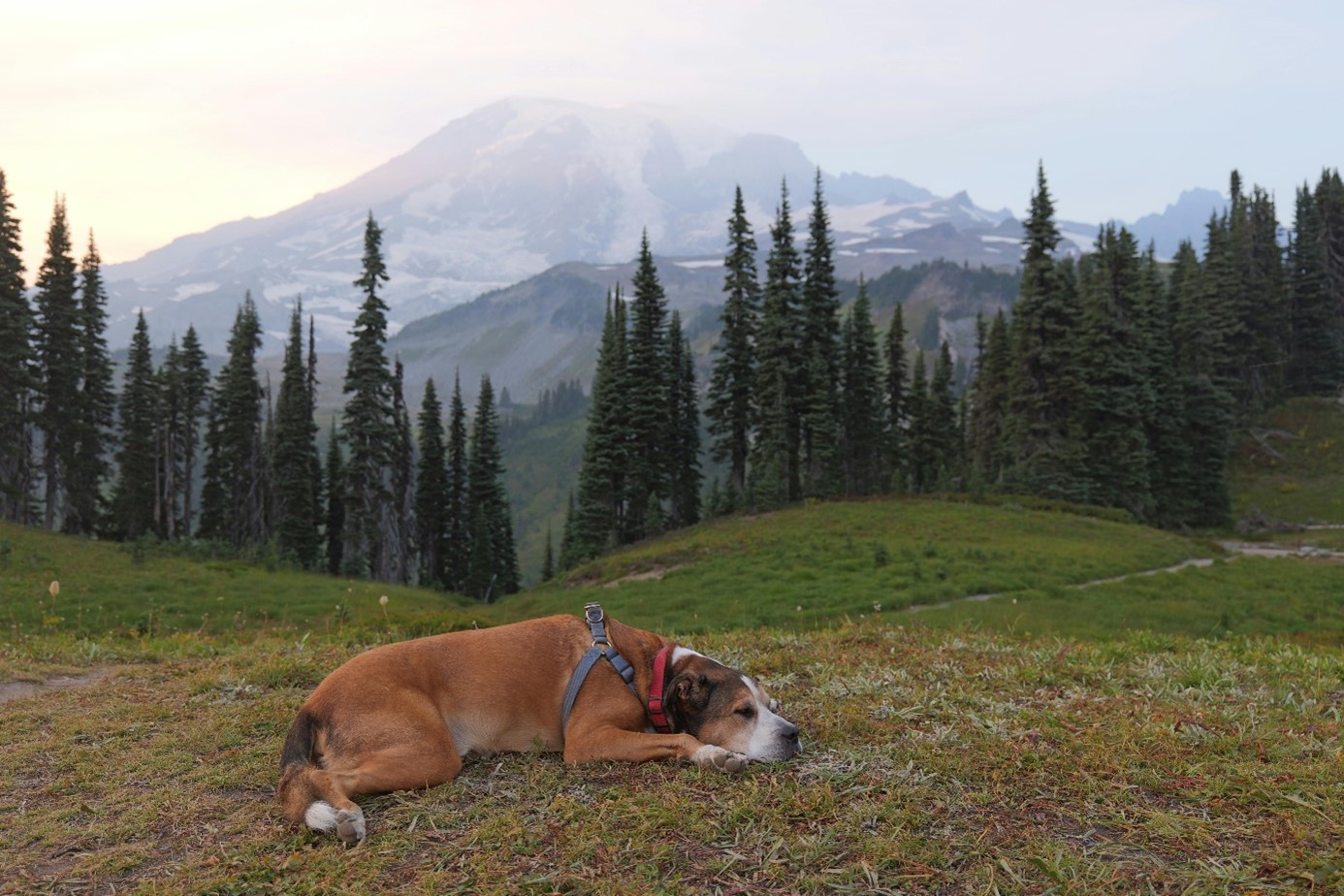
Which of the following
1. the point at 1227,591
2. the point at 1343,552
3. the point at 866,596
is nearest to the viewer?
the point at 866,596

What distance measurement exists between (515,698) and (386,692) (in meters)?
0.86

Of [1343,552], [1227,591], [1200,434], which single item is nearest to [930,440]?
[1200,434]

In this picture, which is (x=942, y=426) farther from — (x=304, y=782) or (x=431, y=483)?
(x=304, y=782)

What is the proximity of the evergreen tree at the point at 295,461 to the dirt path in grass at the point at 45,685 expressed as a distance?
5285 centimetres

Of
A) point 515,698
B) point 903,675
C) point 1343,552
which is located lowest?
point 1343,552

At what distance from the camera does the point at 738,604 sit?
22.9 metres

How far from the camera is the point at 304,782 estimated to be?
177 inches

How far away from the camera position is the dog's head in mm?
5133

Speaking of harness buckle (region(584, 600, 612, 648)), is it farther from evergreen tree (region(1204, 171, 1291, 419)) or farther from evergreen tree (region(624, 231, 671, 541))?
evergreen tree (region(1204, 171, 1291, 419))

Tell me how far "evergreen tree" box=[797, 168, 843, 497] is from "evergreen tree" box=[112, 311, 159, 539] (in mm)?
47912

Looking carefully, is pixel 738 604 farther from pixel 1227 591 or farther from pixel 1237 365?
pixel 1237 365

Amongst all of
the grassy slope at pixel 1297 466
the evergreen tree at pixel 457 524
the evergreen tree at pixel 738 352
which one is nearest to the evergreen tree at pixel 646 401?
the evergreen tree at pixel 738 352

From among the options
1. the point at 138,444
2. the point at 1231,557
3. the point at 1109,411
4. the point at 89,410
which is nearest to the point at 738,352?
the point at 1109,411

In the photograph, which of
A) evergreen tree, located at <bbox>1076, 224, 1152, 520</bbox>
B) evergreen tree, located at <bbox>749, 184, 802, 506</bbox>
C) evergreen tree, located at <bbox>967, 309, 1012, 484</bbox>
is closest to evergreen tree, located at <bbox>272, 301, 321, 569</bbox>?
evergreen tree, located at <bbox>749, 184, 802, 506</bbox>
